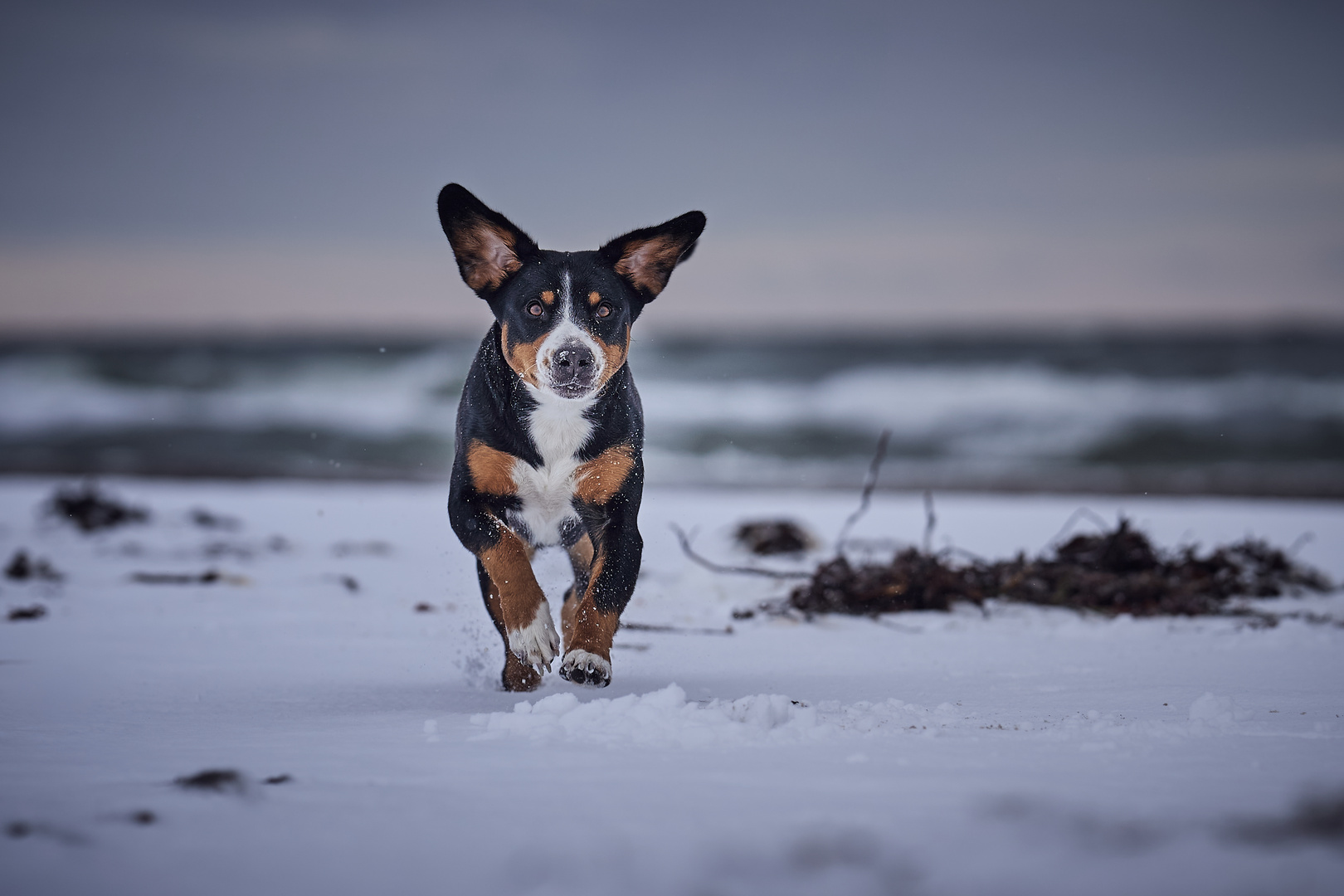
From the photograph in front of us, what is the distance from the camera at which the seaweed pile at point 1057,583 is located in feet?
15.5

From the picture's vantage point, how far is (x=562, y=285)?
3.73 meters

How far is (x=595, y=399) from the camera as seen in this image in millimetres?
3713

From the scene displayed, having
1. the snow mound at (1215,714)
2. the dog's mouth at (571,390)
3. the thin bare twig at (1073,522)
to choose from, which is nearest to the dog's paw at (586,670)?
the dog's mouth at (571,390)

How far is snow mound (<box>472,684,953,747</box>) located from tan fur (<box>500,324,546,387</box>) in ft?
3.84

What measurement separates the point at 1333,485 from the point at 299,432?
14.8 meters

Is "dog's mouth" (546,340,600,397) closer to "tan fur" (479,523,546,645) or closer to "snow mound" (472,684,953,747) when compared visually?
"tan fur" (479,523,546,645)

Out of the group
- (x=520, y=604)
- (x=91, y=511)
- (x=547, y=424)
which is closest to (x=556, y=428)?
(x=547, y=424)

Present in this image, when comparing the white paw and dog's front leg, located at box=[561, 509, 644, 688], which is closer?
dog's front leg, located at box=[561, 509, 644, 688]

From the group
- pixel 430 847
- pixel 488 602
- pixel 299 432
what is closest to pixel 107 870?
pixel 430 847

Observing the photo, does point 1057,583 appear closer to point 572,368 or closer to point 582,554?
point 582,554

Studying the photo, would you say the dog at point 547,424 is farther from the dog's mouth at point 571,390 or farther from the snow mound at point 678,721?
the snow mound at point 678,721

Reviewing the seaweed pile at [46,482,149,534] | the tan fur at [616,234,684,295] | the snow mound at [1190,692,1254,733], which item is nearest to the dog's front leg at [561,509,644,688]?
the tan fur at [616,234,684,295]

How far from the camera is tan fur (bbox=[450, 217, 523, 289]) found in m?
3.82

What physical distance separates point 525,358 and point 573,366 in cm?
22
